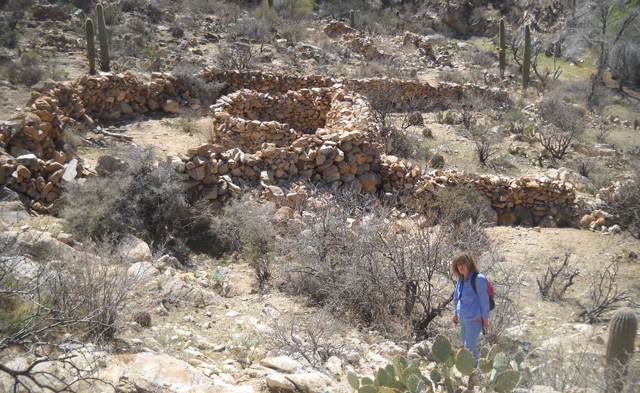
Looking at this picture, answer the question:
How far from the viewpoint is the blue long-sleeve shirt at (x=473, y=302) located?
377cm

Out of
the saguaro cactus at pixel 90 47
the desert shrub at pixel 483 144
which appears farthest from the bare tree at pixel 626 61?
the saguaro cactus at pixel 90 47

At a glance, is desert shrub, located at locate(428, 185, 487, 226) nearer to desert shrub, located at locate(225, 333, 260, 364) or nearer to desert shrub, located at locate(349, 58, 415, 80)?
desert shrub, located at locate(225, 333, 260, 364)

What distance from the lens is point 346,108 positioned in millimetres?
9977

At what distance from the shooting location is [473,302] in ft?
12.5

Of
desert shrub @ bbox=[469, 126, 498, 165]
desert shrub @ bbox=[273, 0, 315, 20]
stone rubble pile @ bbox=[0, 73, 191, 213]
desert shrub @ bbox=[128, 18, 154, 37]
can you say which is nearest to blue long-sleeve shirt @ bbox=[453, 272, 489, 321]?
stone rubble pile @ bbox=[0, 73, 191, 213]

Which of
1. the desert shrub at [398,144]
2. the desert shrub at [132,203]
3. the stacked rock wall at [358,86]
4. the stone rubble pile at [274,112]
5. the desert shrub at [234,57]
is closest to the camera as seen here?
the desert shrub at [132,203]

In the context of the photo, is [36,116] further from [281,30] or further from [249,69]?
[281,30]

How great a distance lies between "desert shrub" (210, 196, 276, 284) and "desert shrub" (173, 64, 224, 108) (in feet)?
23.0

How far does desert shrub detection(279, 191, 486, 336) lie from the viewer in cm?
447

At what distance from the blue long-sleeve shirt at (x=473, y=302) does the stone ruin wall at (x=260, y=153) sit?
3434mm

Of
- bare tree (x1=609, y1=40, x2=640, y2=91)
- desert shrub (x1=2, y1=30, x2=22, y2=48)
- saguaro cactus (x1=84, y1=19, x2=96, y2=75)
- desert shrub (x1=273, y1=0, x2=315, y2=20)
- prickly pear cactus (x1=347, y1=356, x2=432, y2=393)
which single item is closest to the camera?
prickly pear cactus (x1=347, y1=356, x2=432, y2=393)

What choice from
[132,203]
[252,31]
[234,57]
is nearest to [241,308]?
[132,203]

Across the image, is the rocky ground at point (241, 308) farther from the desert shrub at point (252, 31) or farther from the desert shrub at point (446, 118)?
the desert shrub at point (252, 31)

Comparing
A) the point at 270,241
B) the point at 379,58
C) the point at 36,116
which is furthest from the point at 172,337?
the point at 379,58
